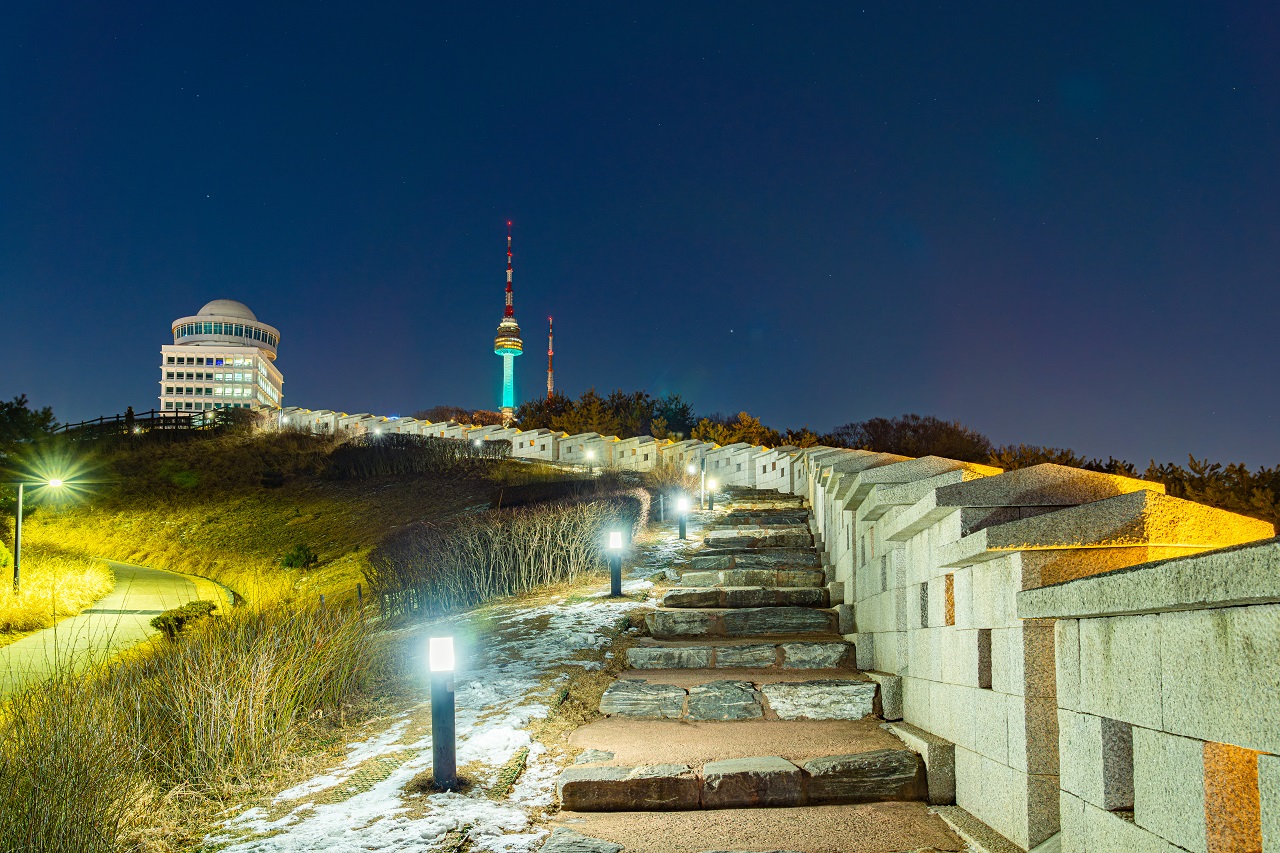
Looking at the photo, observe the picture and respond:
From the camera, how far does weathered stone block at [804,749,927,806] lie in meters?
4.20

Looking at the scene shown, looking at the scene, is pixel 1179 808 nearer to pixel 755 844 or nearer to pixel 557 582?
pixel 755 844

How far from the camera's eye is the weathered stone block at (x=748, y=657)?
6.33m

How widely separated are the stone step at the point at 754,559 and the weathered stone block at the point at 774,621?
1873 mm

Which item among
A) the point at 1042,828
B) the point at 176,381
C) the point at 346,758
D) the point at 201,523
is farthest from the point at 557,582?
the point at 176,381

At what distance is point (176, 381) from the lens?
99188 mm

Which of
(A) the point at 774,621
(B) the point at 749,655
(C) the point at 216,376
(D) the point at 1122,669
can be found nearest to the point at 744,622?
(A) the point at 774,621

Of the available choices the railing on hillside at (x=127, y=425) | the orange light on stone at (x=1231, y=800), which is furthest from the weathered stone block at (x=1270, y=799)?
the railing on hillside at (x=127, y=425)

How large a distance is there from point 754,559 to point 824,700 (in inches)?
154

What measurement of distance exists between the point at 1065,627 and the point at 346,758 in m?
3.75

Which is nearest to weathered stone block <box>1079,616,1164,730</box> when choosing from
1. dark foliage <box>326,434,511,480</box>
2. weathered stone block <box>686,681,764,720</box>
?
weathered stone block <box>686,681,764,720</box>

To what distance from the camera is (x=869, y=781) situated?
4.21m

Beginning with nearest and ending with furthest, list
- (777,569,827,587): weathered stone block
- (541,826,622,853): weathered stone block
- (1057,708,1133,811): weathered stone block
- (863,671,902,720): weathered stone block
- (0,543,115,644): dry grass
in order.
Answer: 1. (1057,708,1133,811): weathered stone block
2. (541,826,622,853): weathered stone block
3. (863,671,902,720): weathered stone block
4. (777,569,827,587): weathered stone block
5. (0,543,115,644): dry grass

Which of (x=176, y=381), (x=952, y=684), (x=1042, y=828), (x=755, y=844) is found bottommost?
(x=755, y=844)

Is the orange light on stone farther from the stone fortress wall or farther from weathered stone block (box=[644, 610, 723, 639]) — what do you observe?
weathered stone block (box=[644, 610, 723, 639])
